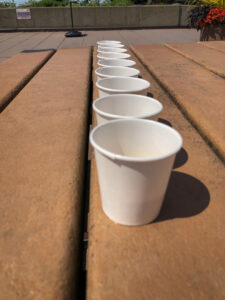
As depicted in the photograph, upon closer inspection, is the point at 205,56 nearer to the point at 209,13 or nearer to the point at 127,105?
the point at 127,105

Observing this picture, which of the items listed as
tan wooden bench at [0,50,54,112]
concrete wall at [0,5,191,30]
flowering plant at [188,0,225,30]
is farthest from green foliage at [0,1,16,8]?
tan wooden bench at [0,50,54,112]

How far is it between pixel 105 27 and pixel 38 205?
11.3 meters

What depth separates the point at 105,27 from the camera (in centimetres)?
1069

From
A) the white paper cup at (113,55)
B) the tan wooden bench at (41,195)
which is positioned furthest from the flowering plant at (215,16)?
the tan wooden bench at (41,195)

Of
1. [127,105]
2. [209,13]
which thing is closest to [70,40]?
[209,13]

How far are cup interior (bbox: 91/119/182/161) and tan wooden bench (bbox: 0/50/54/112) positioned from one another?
0.93 m

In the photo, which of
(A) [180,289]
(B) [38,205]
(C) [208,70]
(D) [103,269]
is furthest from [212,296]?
(C) [208,70]

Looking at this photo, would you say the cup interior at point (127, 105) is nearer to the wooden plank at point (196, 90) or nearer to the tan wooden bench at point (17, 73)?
the wooden plank at point (196, 90)

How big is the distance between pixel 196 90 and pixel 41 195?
1.18 metres

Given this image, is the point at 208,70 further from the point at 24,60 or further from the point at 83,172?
the point at 24,60

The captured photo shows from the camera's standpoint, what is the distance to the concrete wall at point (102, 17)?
10.5 metres

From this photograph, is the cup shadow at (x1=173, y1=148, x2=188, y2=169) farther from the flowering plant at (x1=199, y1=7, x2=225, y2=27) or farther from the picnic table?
the flowering plant at (x1=199, y1=7, x2=225, y2=27)

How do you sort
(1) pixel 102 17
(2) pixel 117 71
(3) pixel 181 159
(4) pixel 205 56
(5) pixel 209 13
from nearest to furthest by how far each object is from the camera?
(3) pixel 181 159, (2) pixel 117 71, (4) pixel 205 56, (5) pixel 209 13, (1) pixel 102 17

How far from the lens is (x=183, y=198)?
30.8 inches
